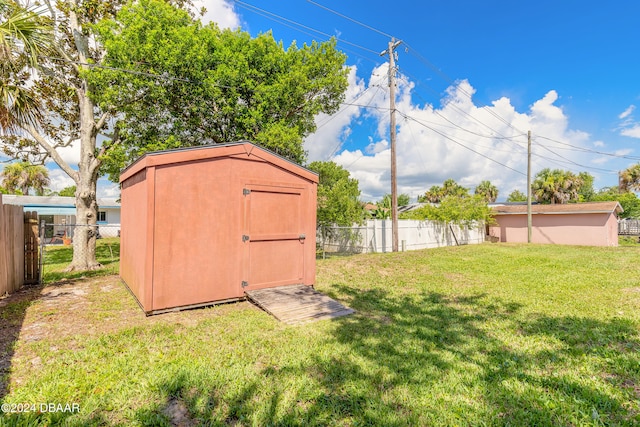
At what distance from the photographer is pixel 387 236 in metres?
14.9

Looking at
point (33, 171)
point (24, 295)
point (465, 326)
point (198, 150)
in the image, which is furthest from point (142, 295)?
point (33, 171)

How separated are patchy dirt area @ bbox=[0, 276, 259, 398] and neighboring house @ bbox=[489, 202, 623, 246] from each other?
21.8 metres

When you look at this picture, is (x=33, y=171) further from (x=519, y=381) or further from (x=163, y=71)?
(x=519, y=381)

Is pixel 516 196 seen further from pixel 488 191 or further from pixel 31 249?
pixel 31 249

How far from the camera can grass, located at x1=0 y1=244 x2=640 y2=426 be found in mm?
2359

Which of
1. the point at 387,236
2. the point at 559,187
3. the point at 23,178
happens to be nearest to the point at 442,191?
the point at 559,187

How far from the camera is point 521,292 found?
21.1ft

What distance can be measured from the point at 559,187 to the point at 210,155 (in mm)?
29690

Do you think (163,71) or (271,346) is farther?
(163,71)

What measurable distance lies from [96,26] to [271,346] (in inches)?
435

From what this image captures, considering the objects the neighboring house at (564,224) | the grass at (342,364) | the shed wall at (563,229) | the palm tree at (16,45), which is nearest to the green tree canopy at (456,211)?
the neighboring house at (564,224)

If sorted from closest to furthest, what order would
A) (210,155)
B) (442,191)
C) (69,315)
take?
(69,315) < (210,155) < (442,191)

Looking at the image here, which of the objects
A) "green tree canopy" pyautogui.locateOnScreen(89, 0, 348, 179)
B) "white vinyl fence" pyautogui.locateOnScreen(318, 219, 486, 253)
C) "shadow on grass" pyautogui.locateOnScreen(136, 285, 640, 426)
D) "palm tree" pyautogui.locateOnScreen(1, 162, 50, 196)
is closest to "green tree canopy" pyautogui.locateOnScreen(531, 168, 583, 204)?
"white vinyl fence" pyautogui.locateOnScreen(318, 219, 486, 253)

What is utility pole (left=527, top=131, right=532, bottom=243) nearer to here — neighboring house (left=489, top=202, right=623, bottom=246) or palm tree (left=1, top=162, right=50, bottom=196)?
neighboring house (left=489, top=202, right=623, bottom=246)
